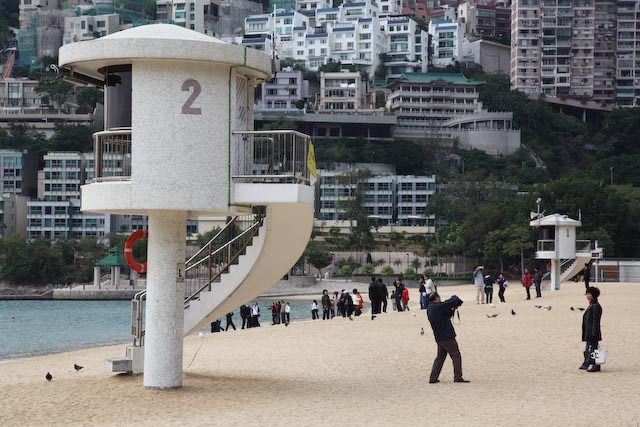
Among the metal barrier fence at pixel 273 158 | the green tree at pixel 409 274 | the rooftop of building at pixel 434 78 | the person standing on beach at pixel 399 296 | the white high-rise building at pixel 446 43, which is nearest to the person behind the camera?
the metal barrier fence at pixel 273 158

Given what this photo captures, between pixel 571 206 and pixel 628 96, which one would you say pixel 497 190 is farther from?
pixel 628 96

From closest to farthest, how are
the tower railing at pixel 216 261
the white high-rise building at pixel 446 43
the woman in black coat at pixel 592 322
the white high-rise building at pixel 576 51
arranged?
the woman in black coat at pixel 592 322, the tower railing at pixel 216 261, the white high-rise building at pixel 576 51, the white high-rise building at pixel 446 43

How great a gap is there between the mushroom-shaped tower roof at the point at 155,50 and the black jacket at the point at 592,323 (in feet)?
20.6

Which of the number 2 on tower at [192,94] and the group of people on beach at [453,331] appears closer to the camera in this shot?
the number 2 on tower at [192,94]

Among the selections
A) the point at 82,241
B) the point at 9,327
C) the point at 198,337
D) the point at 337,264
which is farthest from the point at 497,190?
the point at 198,337

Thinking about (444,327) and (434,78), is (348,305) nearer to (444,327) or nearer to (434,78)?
(444,327)

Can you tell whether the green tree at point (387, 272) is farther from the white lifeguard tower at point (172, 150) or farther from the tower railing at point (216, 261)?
the white lifeguard tower at point (172, 150)

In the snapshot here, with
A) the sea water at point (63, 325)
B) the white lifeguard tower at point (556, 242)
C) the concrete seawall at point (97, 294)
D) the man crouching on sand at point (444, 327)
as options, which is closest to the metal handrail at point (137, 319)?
the man crouching on sand at point (444, 327)

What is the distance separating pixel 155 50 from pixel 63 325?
4211 cm

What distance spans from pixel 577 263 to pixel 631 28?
115 m

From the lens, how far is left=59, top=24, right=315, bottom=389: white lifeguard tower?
1548cm

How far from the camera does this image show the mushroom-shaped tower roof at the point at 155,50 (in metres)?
15.4

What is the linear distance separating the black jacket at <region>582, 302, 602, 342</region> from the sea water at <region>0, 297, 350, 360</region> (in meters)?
21.7

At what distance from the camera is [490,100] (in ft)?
507
